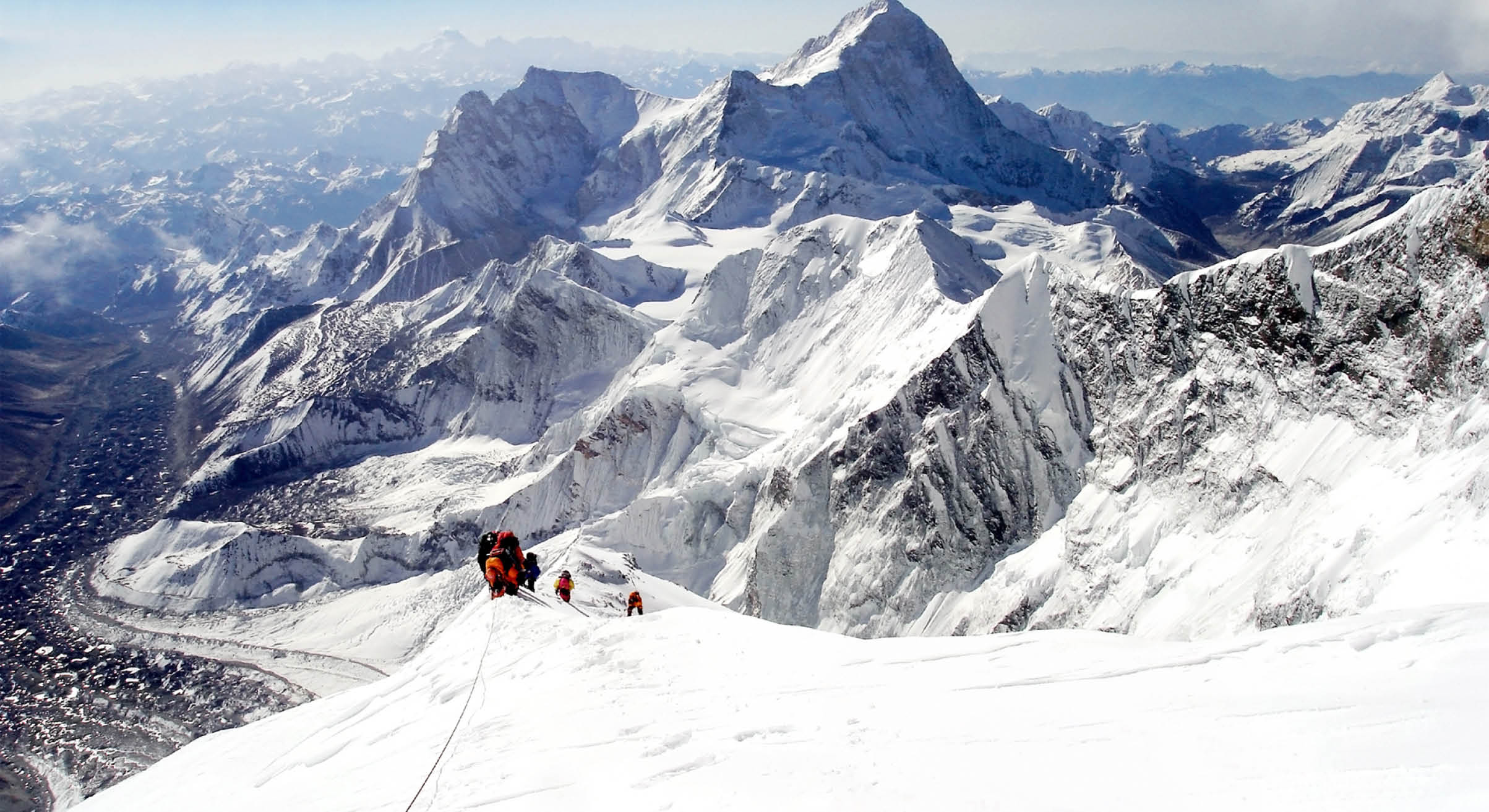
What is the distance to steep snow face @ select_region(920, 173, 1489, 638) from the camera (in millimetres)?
39781

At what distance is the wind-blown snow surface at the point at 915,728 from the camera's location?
1639 centimetres

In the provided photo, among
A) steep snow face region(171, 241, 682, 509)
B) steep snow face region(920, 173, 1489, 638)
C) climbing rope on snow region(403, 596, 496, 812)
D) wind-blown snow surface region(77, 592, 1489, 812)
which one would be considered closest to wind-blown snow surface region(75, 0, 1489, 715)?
steep snow face region(920, 173, 1489, 638)

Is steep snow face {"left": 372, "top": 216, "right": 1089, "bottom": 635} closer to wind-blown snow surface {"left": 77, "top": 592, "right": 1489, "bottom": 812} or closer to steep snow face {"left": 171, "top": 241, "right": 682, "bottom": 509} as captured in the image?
steep snow face {"left": 171, "top": 241, "right": 682, "bottom": 509}

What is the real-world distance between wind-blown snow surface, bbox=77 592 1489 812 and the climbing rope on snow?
0.39 feet

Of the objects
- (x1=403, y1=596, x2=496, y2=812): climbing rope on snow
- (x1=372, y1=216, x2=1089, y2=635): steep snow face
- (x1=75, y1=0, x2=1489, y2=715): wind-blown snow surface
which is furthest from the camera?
(x1=372, y1=216, x2=1089, y2=635): steep snow face

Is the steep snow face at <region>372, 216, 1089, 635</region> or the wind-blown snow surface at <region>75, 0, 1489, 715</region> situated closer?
the wind-blown snow surface at <region>75, 0, 1489, 715</region>

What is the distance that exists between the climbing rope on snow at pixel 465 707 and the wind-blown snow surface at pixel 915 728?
0.12 meters

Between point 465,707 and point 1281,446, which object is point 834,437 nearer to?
point 1281,446

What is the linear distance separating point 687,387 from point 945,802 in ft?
358

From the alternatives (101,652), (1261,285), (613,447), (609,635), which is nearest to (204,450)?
(101,652)

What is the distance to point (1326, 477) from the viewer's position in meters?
46.6

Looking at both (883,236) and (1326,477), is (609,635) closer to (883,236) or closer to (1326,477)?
(1326,477)

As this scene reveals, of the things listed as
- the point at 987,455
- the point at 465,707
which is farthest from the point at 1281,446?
the point at 465,707

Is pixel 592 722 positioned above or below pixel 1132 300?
below
